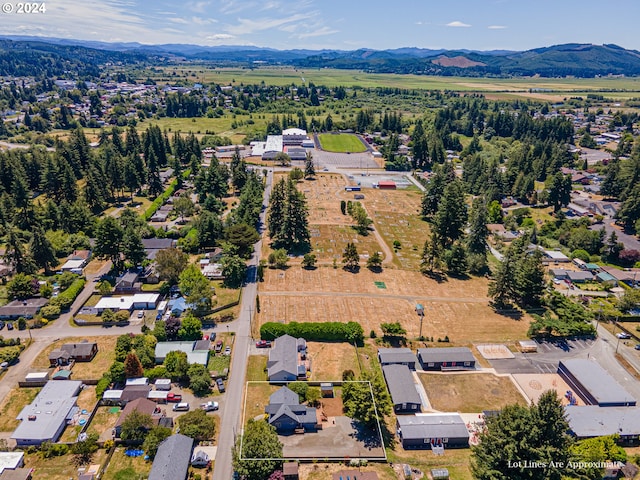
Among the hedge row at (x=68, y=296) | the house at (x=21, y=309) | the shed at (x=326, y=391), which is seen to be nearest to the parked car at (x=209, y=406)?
the shed at (x=326, y=391)

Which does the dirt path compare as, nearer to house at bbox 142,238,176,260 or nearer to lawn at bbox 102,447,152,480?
house at bbox 142,238,176,260

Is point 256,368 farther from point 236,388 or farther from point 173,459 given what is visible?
point 173,459

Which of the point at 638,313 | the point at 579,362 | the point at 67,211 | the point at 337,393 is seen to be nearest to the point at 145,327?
the point at 337,393

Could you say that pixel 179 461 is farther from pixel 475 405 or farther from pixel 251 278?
pixel 251 278

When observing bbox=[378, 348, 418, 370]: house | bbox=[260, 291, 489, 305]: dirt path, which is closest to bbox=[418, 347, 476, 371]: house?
bbox=[378, 348, 418, 370]: house

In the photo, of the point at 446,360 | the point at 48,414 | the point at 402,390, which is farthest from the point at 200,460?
the point at 446,360

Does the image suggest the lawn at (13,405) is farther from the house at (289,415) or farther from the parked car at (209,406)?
the house at (289,415)
